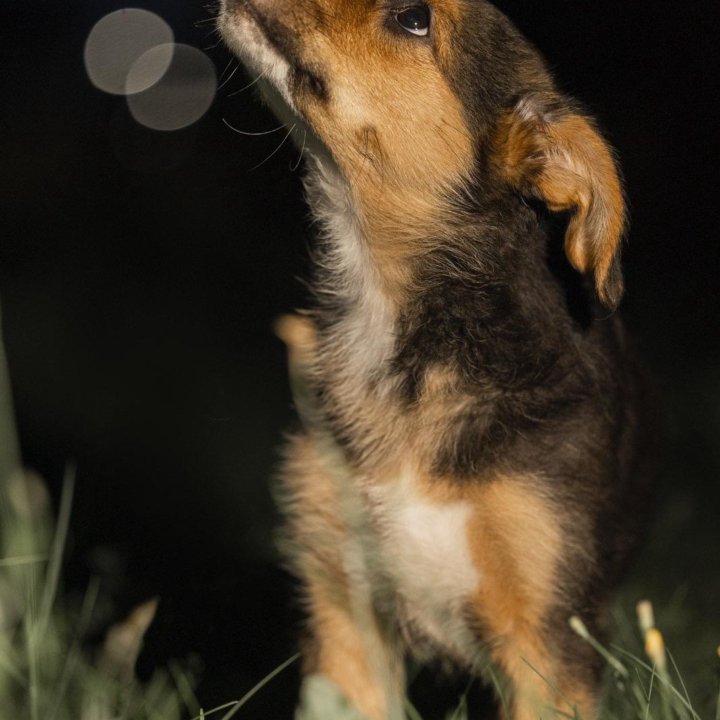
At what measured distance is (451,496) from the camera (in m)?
3.28

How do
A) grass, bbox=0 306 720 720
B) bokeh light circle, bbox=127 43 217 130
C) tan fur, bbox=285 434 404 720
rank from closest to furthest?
grass, bbox=0 306 720 720 → tan fur, bbox=285 434 404 720 → bokeh light circle, bbox=127 43 217 130

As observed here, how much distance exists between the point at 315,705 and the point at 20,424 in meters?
3.87

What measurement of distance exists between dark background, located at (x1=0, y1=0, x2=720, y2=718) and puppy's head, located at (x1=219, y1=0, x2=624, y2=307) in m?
2.30

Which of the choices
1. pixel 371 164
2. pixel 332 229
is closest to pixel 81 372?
pixel 332 229

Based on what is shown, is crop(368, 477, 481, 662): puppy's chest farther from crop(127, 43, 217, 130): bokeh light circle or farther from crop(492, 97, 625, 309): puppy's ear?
crop(127, 43, 217, 130): bokeh light circle

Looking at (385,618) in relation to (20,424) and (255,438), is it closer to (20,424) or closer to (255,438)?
(255,438)

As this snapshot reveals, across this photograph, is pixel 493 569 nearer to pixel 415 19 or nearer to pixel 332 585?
pixel 332 585

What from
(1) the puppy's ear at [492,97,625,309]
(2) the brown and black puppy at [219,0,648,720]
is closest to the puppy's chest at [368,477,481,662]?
(2) the brown and black puppy at [219,0,648,720]

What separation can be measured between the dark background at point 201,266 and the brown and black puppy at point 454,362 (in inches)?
72.7

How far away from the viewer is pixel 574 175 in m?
3.21

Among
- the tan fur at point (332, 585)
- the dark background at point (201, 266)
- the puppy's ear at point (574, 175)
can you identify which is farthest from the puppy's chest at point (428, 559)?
the dark background at point (201, 266)

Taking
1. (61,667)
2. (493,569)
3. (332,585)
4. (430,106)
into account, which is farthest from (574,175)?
(61,667)

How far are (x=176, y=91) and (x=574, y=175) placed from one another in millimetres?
3684

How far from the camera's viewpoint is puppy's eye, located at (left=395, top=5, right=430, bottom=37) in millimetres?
3240
